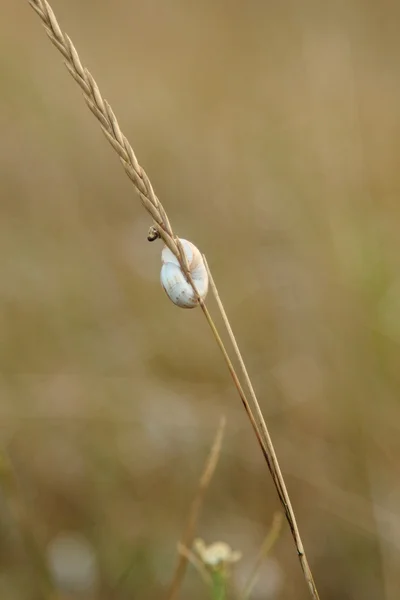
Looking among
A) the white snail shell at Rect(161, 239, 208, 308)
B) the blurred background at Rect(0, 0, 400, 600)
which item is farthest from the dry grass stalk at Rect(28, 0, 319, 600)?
the blurred background at Rect(0, 0, 400, 600)

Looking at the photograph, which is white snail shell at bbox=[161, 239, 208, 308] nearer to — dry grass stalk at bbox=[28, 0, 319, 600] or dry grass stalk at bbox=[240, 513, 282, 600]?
dry grass stalk at bbox=[28, 0, 319, 600]

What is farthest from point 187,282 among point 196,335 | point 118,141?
point 196,335

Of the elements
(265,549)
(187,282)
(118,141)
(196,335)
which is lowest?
(196,335)

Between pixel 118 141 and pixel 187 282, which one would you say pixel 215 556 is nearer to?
pixel 187 282

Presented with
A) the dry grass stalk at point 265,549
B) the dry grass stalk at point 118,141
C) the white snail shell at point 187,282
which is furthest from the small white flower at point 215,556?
the white snail shell at point 187,282

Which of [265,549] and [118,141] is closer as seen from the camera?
[118,141]

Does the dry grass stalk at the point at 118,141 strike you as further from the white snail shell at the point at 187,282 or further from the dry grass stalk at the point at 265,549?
the dry grass stalk at the point at 265,549

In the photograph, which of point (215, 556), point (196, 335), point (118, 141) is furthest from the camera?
point (196, 335)

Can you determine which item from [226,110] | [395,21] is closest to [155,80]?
[226,110]
